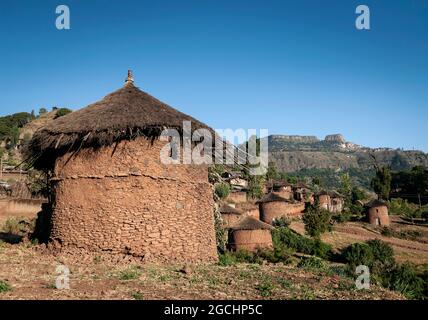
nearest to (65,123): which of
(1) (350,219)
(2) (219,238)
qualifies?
(2) (219,238)

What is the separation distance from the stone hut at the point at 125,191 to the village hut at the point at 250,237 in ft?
43.5

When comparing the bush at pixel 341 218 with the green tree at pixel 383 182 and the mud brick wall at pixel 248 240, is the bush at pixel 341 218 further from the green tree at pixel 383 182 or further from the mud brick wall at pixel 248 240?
the mud brick wall at pixel 248 240

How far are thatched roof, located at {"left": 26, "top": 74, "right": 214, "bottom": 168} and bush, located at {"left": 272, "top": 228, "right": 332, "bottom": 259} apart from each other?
19.1 metres

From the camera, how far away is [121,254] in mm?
9680

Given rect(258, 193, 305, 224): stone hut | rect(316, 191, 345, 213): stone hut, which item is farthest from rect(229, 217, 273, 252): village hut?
rect(316, 191, 345, 213): stone hut

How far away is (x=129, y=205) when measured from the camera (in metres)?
9.93

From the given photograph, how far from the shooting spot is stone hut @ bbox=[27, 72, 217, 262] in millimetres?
9859

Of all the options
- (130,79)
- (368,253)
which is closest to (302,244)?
(368,253)

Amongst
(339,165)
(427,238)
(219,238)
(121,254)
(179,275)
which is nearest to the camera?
(179,275)

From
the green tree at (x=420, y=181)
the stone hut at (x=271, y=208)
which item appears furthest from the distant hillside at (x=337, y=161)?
the stone hut at (x=271, y=208)

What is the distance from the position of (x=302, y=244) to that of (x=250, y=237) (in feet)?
23.1

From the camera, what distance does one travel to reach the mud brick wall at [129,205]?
9.82 m
